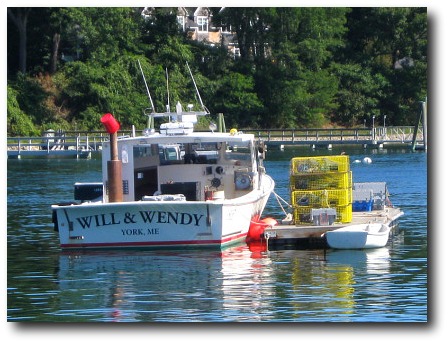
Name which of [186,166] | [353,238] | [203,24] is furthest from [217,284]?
[203,24]

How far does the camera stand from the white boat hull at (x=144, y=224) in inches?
818

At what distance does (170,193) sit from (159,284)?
15.3ft

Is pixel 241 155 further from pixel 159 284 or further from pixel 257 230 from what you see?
pixel 159 284

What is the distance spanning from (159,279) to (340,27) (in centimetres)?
3888

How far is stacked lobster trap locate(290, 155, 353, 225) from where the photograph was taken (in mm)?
22438

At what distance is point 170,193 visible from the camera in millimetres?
23016

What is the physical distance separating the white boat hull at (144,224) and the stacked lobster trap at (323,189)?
1.84 meters

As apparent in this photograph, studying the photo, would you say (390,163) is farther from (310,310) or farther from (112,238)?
(310,310)

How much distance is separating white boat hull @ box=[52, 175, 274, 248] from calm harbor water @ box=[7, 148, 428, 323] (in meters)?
0.24

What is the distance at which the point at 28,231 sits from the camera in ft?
87.9

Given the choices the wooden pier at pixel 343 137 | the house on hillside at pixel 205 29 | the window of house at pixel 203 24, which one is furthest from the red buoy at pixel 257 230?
the window of house at pixel 203 24

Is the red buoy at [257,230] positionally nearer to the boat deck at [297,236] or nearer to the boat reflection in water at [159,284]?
the boat deck at [297,236]

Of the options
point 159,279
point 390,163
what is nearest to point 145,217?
point 159,279

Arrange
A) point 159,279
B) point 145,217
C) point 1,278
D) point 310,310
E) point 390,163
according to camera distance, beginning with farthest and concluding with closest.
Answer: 1. point 390,163
2. point 145,217
3. point 159,279
4. point 310,310
5. point 1,278
